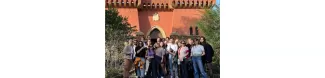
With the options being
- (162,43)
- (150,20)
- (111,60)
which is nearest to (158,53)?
(162,43)

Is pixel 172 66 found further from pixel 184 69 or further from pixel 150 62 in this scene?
pixel 150 62

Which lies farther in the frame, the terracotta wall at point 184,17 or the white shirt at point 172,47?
the terracotta wall at point 184,17

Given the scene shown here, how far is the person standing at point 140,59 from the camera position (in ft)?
26.7

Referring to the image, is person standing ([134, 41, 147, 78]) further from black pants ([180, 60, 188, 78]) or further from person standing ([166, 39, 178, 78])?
black pants ([180, 60, 188, 78])

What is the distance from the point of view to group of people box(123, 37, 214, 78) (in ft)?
26.5


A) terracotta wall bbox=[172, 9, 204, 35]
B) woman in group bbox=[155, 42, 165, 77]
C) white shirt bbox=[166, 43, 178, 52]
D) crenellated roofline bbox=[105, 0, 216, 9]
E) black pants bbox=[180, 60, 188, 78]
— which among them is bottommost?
black pants bbox=[180, 60, 188, 78]

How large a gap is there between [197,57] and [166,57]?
80 centimetres

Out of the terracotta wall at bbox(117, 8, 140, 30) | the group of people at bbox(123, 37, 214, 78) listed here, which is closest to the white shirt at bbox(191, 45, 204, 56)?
the group of people at bbox(123, 37, 214, 78)

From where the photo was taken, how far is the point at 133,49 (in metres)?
8.17

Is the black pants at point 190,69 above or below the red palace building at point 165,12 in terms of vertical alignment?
below

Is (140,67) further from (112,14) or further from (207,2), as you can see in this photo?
(207,2)

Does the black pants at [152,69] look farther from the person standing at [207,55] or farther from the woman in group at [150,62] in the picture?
the person standing at [207,55]

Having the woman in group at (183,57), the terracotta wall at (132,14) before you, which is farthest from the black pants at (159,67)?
the terracotta wall at (132,14)
